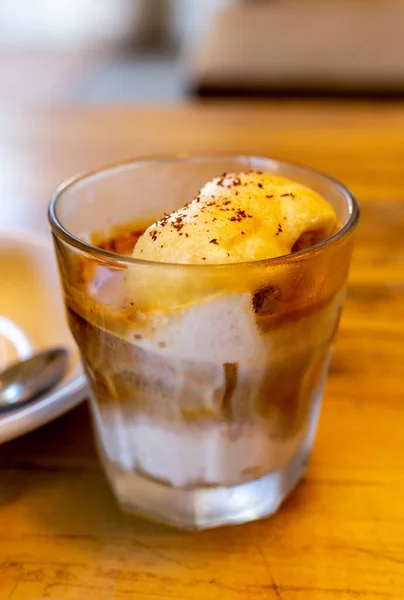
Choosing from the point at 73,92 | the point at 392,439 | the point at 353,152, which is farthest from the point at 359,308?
the point at 73,92

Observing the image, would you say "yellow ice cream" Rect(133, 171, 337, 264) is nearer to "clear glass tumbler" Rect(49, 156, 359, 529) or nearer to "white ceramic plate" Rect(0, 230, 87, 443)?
"clear glass tumbler" Rect(49, 156, 359, 529)

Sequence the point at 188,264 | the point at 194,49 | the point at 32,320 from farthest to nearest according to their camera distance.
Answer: the point at 194,49 < the point at 32,320 < the point at 188,264

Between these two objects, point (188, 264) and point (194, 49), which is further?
point (194, 49)

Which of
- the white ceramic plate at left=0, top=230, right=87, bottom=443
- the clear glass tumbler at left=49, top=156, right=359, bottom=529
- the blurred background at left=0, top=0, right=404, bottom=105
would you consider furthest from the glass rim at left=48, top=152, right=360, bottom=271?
the blurred background at left=0, top=0, right=404, bottom=105

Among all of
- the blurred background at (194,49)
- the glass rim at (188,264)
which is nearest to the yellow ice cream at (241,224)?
the glass rim at (188,264)

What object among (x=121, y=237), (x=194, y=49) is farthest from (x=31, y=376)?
(x=194, y=49)

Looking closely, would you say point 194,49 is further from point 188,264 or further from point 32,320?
point 188,264

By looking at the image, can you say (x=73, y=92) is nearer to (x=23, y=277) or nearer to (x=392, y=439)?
(x=23, y=277)
